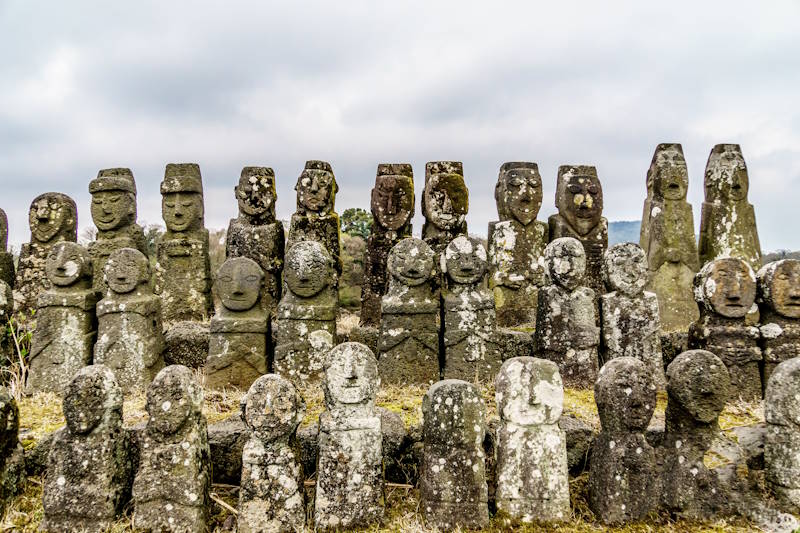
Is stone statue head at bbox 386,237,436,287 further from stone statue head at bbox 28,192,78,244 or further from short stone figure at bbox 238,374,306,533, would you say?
stone statue head at bbox 28,192,78,244

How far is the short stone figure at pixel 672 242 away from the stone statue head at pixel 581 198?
1.08 metres

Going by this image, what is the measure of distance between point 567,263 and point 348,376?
9.43 ft

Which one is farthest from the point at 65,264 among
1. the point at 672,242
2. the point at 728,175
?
the point at 728,175

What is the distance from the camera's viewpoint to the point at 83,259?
20.7ft

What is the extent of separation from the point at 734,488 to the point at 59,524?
Answer: 15.3 feet

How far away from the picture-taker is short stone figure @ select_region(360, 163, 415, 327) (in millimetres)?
7836

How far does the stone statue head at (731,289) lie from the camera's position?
18.8 ft

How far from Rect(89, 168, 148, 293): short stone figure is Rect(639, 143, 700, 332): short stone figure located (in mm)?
7390

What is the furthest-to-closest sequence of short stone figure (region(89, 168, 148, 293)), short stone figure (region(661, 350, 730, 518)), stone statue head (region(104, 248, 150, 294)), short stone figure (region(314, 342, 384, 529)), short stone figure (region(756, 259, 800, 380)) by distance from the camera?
1. short stone figure (region(89, 168, 148, 293))
2. stone statue head (region(104, 248, 150, 294))
3. short stone figure (region(756, 259, 800, 380))
4. short stone figure (region(661, 350, 730, 518))
5. short stone figure (region(314, 342, 384, 529))

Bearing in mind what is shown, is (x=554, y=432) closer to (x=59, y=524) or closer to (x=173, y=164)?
(x=59, y=524)

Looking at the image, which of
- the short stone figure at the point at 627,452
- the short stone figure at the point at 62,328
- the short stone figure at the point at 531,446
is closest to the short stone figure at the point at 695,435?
the short stone figure at the point at 627,452

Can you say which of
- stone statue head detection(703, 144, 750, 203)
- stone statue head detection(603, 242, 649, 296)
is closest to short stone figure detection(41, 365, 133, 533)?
stone statue head detection(603, 242, 649, 296)

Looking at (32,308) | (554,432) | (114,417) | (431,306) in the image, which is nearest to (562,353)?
(431,306)

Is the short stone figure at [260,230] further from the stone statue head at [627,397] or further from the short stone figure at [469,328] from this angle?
the stone statue head at [627,397]
